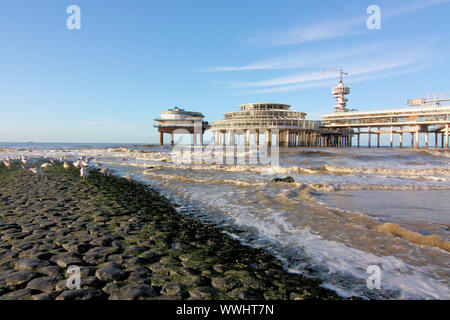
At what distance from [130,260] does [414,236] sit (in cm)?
506

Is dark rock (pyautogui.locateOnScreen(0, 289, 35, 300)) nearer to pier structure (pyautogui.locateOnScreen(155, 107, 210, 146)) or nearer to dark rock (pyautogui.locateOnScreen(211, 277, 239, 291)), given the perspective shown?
dark rock (pyautogui.locateOnScreen(211, 277, 239, 291))

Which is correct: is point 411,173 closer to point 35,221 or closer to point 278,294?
point 278,294

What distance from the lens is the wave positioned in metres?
4.55

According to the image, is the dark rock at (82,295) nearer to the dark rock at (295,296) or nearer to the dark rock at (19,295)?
the dark rock at (19,295)

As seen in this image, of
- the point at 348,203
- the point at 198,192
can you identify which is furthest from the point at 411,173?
the point at 198,192

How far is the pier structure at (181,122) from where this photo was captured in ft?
244

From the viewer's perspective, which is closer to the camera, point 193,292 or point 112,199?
point 193,292

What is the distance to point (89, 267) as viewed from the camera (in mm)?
3299

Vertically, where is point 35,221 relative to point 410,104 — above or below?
below

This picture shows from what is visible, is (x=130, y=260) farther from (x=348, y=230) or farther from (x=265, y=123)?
(x=265, y=123)

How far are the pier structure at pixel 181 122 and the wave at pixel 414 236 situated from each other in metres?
71.2

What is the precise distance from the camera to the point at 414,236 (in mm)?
4949

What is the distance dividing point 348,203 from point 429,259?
4.06m

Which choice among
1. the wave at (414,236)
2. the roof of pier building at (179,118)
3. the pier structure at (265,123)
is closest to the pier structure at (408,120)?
the pier structure at (265,123)
